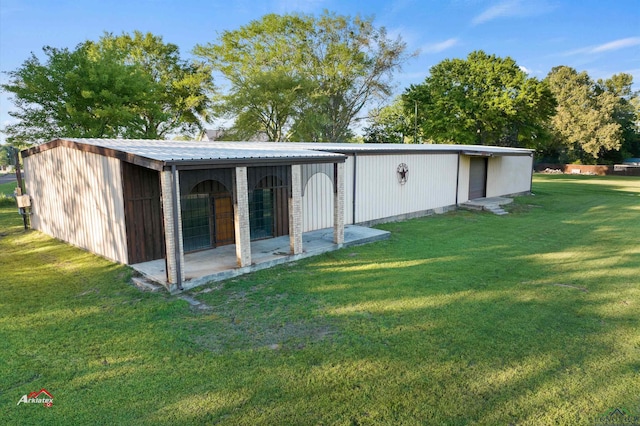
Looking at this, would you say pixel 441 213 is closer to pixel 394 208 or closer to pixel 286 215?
pixel 394 208

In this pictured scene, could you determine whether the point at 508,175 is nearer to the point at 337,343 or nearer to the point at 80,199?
the point at 337,343

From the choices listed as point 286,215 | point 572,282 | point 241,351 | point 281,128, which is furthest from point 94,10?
point 572,282

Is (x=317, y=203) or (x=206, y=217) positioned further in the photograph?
(x=317, y=203)

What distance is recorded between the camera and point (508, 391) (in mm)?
4145

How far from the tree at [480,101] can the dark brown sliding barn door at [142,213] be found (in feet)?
96.4

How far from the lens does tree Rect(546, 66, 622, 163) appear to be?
140 ft

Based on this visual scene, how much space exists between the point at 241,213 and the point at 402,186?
845cm

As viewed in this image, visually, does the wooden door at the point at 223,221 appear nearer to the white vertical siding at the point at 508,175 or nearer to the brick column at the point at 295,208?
the brick column at the point at 295,208

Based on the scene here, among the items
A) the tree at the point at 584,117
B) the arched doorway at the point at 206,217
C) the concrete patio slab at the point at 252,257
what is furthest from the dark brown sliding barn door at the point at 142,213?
the tree at the point at 584,117

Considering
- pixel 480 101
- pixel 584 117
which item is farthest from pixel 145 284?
pixel 584 117

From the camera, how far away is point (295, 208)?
9203 millimetres

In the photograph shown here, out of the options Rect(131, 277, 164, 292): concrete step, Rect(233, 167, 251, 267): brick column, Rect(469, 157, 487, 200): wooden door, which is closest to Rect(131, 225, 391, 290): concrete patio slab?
Rect(131, 277, 164, 292): concrete step

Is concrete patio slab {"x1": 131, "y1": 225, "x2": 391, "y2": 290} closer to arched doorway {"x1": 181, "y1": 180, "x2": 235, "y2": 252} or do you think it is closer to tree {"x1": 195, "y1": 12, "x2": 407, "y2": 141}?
arched doorway {"x1": 181, "y1": 180, "x2": 235, "y2": 252}

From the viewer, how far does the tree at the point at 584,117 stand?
4281 centimetres
